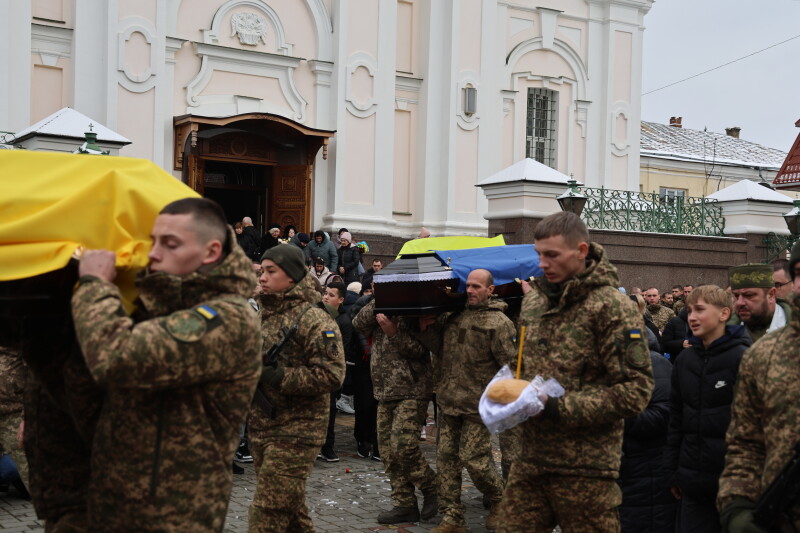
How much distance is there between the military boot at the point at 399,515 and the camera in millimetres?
7641

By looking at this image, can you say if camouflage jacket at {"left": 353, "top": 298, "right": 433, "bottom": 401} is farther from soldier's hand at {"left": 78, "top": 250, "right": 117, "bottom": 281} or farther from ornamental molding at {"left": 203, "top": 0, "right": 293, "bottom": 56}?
ornamental molding at {"left": 203, "top": 0, "right": 293, "bottom": 56}

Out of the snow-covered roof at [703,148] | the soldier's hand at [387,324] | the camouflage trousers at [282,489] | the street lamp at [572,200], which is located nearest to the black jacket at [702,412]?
the camouflage trousers at [282,489]

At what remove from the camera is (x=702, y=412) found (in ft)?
16.7

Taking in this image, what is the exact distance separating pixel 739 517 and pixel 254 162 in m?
17.9

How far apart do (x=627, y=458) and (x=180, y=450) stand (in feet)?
11.3

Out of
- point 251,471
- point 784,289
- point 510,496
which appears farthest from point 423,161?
point 510,496

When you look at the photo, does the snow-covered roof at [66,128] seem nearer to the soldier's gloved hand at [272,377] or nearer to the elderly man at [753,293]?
the soldier's gloved hand at [272,377]

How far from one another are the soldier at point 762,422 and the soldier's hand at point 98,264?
2.42 metres

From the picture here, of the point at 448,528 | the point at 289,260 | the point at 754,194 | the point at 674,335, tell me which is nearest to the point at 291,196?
the point at 754,194

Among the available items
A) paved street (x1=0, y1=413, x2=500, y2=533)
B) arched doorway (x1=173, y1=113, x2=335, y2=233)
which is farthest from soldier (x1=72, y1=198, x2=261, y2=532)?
arched doorway (x1=173, y1=113, x2=335, y2=233)

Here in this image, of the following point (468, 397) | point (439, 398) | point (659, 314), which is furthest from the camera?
point (659, 314)

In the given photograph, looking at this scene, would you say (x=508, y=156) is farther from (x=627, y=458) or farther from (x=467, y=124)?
(x=627, y=458)

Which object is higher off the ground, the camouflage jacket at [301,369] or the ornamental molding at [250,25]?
the ornamental molding at [250,25]

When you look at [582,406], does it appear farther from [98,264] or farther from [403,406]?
[403,406]
